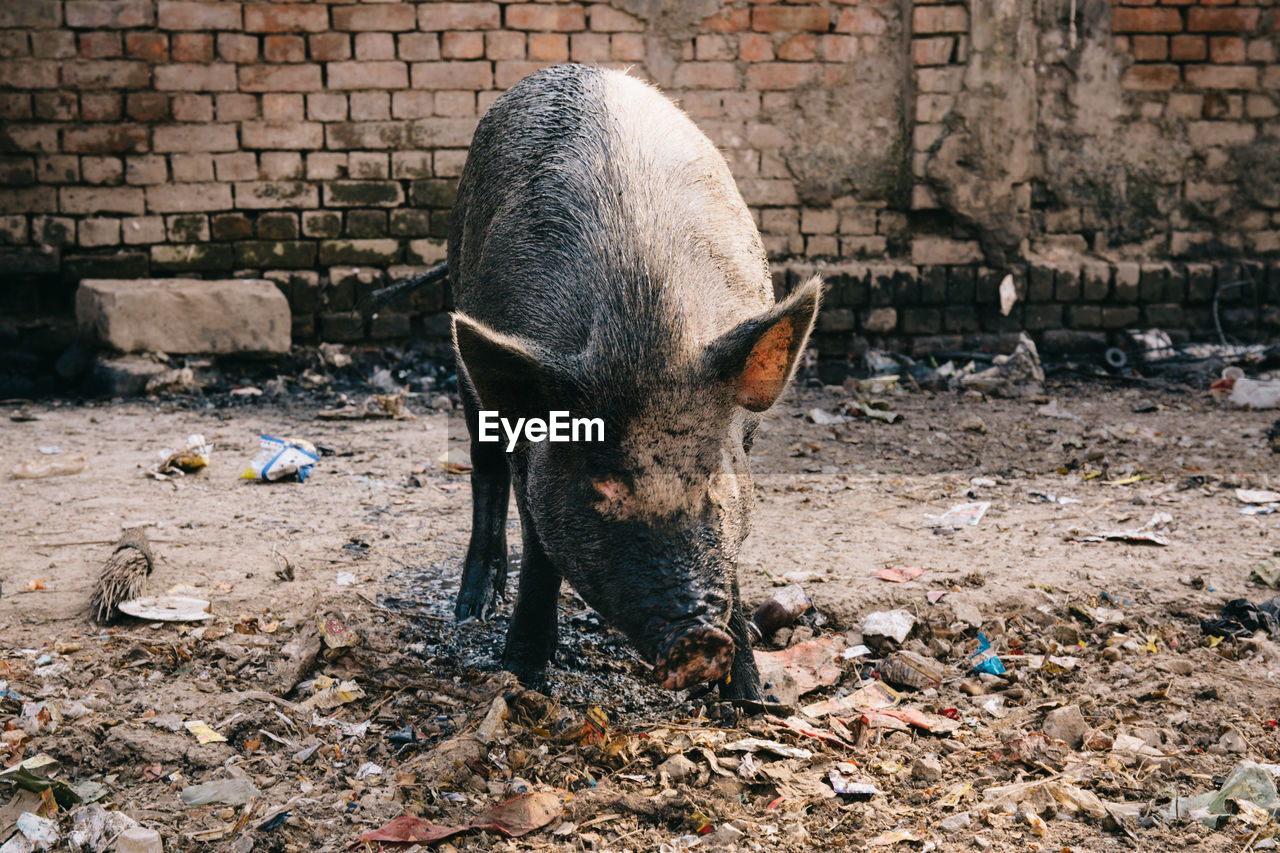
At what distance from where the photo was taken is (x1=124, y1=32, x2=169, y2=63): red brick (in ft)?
23.5

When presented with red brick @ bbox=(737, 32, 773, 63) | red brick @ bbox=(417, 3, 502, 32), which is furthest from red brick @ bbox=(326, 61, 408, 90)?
red brick @ bbox=(737, 32, 773, 63)

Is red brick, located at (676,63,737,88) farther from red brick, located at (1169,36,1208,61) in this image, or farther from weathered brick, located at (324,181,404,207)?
red brick, located at (1169,36,1208,61)

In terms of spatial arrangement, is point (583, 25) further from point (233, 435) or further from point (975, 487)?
point (975, 487)

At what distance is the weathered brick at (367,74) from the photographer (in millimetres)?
7309

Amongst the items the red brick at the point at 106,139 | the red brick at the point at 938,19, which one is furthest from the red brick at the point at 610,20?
the red brick at the point at 106,139

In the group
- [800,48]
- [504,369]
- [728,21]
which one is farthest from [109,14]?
[504,369]

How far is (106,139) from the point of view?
723 centimetres

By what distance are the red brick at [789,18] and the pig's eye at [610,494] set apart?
19.8 feet

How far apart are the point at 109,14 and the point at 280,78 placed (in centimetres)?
120

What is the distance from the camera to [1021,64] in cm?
747

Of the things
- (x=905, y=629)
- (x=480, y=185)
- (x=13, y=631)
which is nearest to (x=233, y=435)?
(x=13, y=631)

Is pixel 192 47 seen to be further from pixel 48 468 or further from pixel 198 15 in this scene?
pixel 48 468

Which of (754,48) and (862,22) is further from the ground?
(862,22)

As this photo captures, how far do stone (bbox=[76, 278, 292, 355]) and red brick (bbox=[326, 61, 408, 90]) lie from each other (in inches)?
60.8
